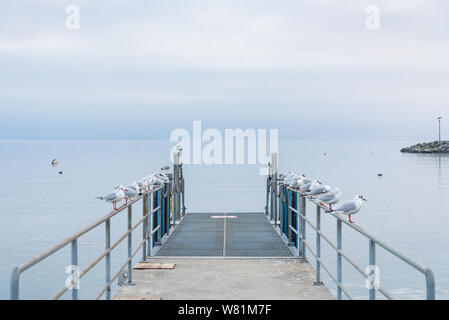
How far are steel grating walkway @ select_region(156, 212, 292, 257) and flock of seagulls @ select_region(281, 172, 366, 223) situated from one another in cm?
117

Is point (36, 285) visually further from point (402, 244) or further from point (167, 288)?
point (402, 244)

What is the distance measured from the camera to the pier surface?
6578mm

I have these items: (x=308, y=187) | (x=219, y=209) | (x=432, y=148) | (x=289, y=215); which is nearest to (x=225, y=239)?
(x=289, y=215)

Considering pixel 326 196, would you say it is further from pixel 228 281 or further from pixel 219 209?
pixel 219 209

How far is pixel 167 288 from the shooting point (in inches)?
267

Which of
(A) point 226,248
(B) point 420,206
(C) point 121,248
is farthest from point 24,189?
(A) point 226,248

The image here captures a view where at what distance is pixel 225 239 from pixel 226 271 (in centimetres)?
302

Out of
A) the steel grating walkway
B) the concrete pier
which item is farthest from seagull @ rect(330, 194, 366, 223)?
the steel grating walkway

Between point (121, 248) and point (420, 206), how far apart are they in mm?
20267

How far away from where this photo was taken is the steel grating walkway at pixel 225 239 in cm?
923

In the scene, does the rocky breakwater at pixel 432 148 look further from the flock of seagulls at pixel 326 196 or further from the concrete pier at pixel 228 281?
the concrete pier at pixel 228 281

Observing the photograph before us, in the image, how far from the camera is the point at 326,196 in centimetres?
764

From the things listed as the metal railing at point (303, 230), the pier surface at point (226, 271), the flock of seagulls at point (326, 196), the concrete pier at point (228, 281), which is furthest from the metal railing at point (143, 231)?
the flock of seagulls at point (326, 196)

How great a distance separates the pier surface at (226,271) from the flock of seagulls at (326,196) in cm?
106
